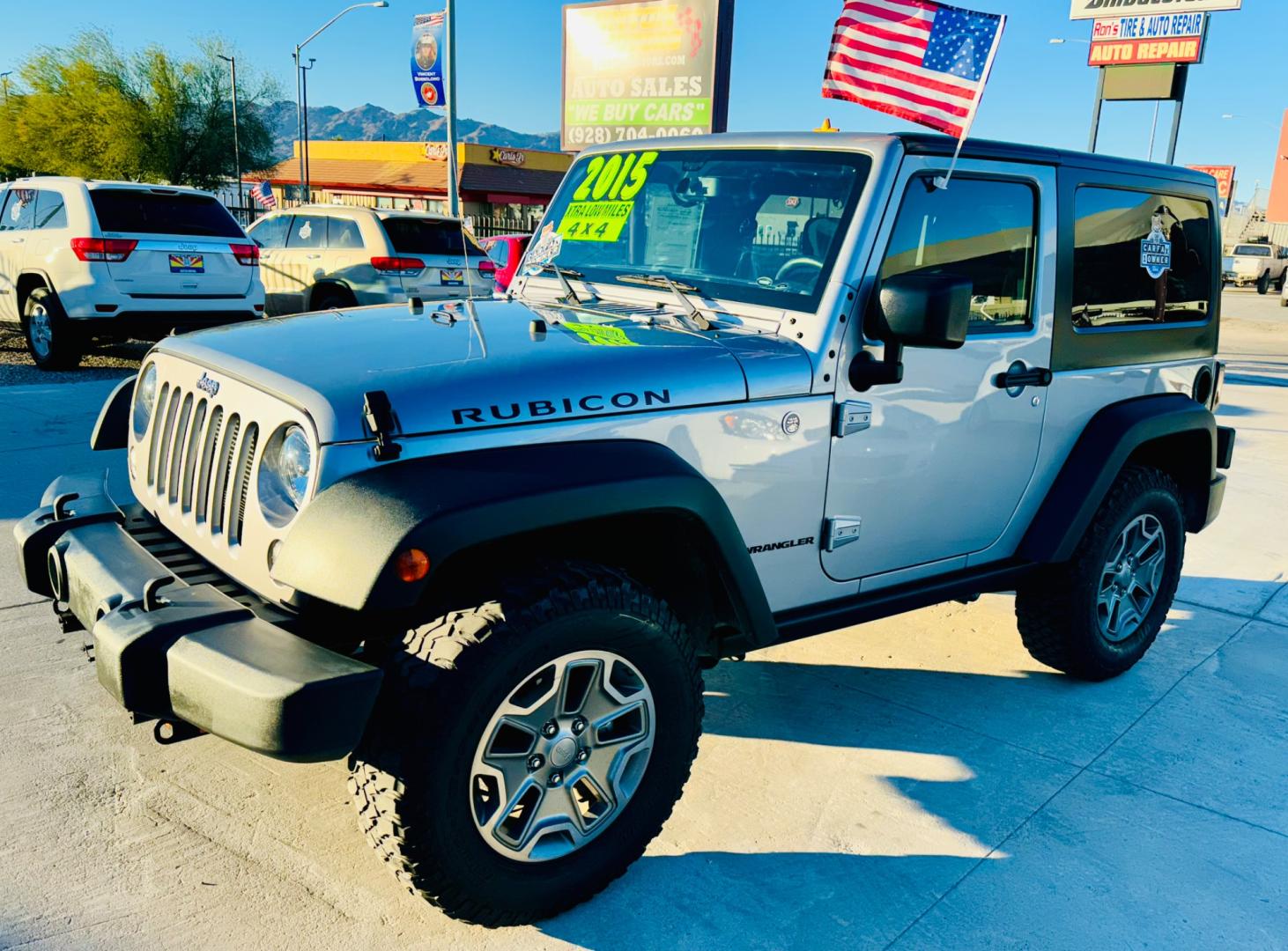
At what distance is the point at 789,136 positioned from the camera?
3.32 meters

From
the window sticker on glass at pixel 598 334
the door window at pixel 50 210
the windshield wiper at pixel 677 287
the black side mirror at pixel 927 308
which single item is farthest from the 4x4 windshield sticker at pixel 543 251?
the door window at pixel 50 210

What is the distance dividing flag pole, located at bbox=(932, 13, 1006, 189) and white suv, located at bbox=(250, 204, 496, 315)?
28.0 feet

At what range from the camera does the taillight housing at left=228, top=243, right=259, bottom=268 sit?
1010cm

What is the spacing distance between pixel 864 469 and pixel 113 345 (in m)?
11.2

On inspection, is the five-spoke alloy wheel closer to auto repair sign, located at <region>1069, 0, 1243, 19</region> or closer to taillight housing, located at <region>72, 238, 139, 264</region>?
taillight housing, located at <region>72, 238, 139, 264</region>

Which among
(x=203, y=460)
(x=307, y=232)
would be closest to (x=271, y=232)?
(x=307, y=232)

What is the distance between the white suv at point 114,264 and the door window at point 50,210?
0.04ft

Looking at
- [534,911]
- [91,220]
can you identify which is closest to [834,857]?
[534,911]

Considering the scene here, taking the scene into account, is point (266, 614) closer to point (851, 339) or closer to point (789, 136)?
point (851, 339)

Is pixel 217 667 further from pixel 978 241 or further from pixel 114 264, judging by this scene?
pixel 114 264

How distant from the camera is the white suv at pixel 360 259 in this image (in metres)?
11.4

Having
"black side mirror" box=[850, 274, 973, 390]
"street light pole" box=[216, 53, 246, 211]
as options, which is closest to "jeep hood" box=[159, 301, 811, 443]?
"black side mirror" box=[850, 274, 973, 390]

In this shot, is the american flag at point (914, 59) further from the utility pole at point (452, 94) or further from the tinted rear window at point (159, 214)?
the utility pole at point (452, 94)

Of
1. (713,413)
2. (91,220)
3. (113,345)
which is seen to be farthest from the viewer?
(113,345)
